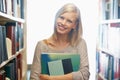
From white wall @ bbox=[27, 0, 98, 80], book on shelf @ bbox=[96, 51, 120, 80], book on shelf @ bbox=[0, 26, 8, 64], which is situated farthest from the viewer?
white wall @ bbox=[27, 0, 98, 80]

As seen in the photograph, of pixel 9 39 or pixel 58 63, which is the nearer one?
pixel 9 39

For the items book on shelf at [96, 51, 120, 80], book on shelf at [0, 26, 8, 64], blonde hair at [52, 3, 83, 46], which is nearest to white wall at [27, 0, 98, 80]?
blonde hair at [52, 3, 83, 46]

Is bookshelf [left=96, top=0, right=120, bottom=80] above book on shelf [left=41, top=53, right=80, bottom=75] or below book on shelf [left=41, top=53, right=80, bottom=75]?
above

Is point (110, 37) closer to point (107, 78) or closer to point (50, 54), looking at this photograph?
point (107, 78)

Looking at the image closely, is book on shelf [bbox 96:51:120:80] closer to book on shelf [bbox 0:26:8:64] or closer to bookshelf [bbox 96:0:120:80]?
bookshelf [bbox 96:0:120:80]

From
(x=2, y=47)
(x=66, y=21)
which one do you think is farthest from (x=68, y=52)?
(x=2, y=47)

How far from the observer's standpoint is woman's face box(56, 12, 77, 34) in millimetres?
2965

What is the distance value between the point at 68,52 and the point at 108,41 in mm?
718

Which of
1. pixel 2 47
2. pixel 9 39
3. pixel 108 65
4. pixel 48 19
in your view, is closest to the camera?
pixel 2 47

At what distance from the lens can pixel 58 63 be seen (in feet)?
9.72

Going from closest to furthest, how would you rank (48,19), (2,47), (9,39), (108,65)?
(2,47)
(9,39)
(108,65)
(48,19)

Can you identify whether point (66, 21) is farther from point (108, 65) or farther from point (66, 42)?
point (108, 65)

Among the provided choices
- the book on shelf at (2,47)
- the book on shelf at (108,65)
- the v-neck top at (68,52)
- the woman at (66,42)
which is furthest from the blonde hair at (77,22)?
the book on shelf at (2,47)

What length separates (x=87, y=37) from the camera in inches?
119
